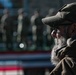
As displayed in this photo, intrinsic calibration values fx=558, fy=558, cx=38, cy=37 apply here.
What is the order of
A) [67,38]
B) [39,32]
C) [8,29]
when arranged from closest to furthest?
[67,38], [8,29], [39,32]

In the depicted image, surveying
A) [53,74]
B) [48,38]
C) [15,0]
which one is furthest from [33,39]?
[53,74]

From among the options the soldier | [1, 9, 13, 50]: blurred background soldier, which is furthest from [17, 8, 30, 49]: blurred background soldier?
the soldier

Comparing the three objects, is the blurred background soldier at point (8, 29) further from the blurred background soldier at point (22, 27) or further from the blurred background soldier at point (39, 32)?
the blurred background soldier at point (39, 32)

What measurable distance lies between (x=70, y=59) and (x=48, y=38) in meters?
13.5

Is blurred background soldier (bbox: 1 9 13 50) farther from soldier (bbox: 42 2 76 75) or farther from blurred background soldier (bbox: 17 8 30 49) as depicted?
soldier (bbox: 42 2 76 75)

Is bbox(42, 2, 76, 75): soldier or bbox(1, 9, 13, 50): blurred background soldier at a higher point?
bbox(42, 2, 76, 75): soldier

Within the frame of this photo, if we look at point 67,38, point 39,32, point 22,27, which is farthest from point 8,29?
point 67,38

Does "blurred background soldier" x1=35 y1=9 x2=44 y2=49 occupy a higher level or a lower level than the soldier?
lower

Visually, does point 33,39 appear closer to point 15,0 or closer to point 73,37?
point 15,0

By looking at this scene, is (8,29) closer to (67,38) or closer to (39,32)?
(39,32)

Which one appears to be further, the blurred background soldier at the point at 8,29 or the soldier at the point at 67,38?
the blurred background soldier at the point at 8,29

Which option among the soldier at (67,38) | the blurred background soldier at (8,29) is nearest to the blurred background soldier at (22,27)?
the blurred background soldier at (8,29)

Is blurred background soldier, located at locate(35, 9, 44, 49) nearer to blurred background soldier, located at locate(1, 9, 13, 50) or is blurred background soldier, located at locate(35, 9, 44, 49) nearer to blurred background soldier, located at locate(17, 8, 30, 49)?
blurred background soldier, located at locate(17, 8, 30, 49)

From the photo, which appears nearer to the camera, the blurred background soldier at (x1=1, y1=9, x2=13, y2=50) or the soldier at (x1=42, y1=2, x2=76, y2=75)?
the soldier at (x1=42, y1=2, x2=76, y2=75)
